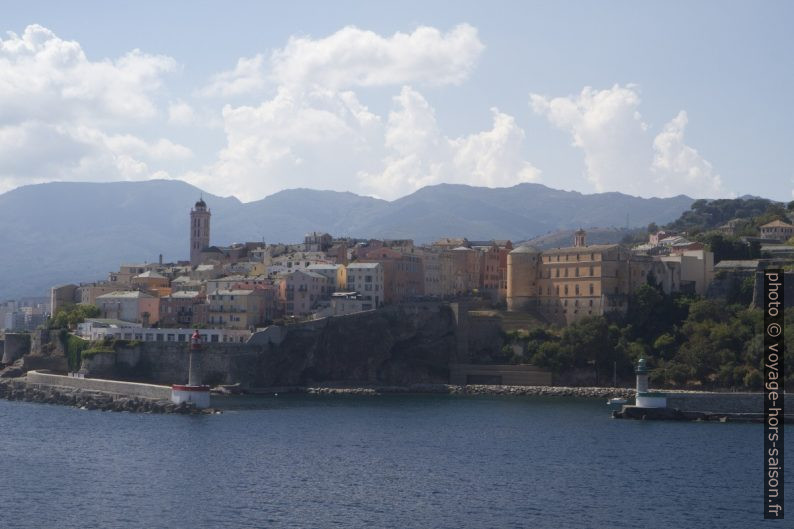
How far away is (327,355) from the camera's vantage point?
3260 inches

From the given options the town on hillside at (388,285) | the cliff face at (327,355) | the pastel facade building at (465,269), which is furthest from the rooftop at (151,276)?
the pastel facade building at (465,269)

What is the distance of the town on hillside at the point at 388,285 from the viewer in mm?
85750

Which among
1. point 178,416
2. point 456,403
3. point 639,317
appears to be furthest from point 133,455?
point 639,317

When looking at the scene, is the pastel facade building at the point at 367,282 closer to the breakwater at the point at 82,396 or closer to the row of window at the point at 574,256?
the row of window at the point at 574,256

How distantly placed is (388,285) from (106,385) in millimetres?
27921

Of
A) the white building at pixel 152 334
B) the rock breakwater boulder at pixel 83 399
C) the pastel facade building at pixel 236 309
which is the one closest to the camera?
the rock breakwater boulder at pixel 83 399

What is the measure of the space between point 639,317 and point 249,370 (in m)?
26.7

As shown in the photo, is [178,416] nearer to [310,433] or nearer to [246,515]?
[310,433]

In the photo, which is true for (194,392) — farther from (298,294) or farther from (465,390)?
(298,294)

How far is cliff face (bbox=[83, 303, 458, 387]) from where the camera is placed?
79.3 meters

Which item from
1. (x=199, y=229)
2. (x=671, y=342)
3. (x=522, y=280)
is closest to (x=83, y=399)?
(x=522, y=280)

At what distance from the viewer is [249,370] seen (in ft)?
261

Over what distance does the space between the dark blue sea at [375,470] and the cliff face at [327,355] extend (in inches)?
446

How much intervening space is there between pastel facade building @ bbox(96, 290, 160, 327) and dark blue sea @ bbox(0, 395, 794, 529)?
19.3 meters
